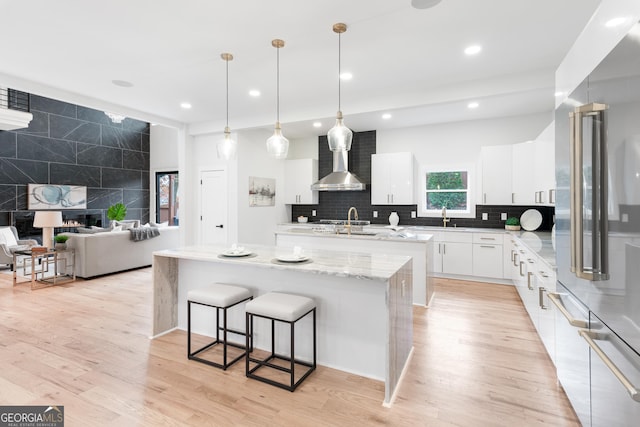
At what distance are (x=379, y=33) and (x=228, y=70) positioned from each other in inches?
70.7

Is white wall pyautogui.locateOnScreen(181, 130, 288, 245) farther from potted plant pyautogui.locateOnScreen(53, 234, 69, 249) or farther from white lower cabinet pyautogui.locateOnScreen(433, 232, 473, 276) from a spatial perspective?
white lower cabinet pyautogui.locateOnScreen(433, 232, 473, 276)

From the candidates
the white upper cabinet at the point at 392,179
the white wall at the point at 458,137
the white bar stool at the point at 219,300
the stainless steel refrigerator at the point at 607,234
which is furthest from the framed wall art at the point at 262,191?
the stainless steel refrigerator at the point at 607,234

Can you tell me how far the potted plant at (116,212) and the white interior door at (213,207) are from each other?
3779mm

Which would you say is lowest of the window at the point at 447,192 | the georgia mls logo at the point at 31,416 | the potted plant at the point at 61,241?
the georgia mls logo at the point at 31,416

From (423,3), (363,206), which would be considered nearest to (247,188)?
(363,206)

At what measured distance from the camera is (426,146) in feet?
19.7

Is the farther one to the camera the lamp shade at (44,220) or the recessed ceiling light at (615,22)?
the lamp shade at (44,220)

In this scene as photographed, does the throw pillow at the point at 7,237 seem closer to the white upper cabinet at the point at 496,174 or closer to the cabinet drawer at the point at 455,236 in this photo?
the cabinet drawer at the point at 455,236

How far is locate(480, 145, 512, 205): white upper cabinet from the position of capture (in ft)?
16.8

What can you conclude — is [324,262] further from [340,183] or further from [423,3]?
[340,183]

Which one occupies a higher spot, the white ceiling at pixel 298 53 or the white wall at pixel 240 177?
the white ceiling at pixel 298 53

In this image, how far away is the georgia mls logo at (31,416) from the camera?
194 centimetres

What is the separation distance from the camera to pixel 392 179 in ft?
19.8

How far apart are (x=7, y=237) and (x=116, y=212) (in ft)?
7.98
